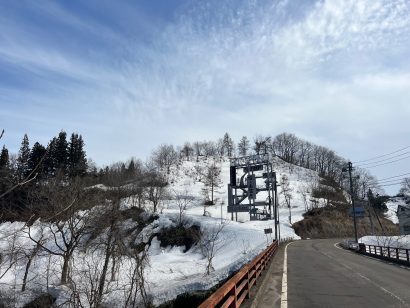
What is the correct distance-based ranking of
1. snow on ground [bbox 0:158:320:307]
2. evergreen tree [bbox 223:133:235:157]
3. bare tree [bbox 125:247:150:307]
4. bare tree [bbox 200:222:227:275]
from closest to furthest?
bare tree [bbox 125:247:150:307]
snow on ground [bbox 0:158:320:307]
bare tree [bbox 200:222:227:275]
evergreen tree [bbox 223:133:235:157]

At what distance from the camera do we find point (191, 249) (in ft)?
208

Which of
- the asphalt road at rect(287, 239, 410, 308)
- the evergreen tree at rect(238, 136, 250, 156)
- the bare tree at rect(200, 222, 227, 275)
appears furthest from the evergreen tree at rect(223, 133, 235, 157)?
the asphalt road at rect(287, 239, 410, 308)

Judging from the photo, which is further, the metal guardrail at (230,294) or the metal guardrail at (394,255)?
the metal guardrail at (394,255)

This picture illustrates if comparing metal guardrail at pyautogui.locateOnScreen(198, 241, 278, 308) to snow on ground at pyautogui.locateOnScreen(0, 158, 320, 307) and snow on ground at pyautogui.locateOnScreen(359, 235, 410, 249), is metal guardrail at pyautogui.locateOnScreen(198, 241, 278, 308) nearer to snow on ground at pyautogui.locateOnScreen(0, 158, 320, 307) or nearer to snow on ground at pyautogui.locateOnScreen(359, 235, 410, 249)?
snow on ground at pyautogui.locateOnScreen(0, 158, 320, 307)

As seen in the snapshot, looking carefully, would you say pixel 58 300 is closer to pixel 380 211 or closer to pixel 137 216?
pixel 137 216

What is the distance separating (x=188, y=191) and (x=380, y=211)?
58.7m

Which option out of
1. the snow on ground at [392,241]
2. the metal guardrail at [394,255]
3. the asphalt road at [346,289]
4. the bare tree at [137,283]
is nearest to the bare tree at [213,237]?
the snow on ground at [392,241]

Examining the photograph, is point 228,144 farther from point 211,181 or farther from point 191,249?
point 191,249

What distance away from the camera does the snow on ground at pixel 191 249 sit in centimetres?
3206

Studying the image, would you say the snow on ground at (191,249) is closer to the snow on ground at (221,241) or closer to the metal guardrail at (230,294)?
the snow on ground at (221,241)

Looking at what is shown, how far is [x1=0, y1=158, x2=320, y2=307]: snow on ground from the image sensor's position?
105 feet

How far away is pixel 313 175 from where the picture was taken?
15800 centimetres

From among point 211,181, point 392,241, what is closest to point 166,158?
point 211,181

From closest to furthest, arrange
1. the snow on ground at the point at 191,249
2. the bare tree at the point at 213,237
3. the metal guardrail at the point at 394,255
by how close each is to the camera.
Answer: the metal guardrail at the point at 394,255 → the snow on ground at the point at 191,249 → the bare tree at the point at 213,237
